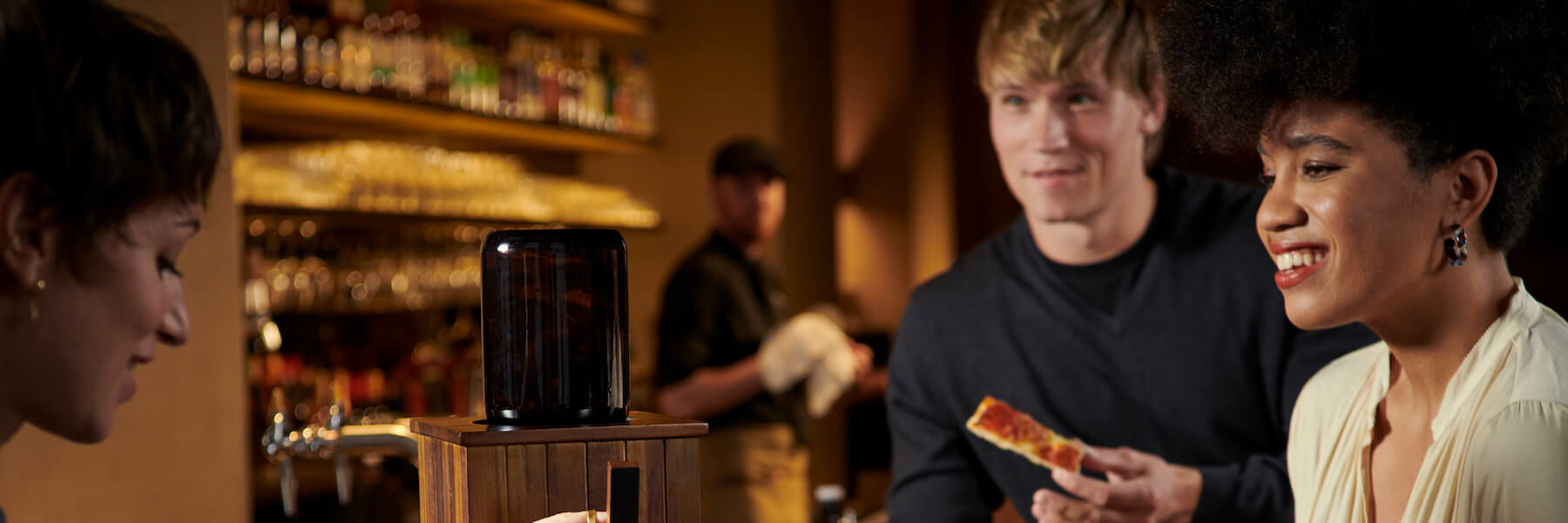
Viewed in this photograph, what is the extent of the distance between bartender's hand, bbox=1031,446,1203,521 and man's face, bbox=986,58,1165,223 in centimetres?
33

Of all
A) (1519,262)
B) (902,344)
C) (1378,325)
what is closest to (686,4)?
(1519,262)

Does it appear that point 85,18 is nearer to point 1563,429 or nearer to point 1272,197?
point 1272,197

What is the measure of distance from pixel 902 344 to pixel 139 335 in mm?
1097

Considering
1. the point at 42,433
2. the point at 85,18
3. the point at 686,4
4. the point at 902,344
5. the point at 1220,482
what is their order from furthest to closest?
the point at 686,4 < the point at 42,433 < the point at 902,344 < the point at 1220,482 < the point at 85,18

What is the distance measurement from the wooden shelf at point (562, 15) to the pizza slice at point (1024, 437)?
2.71 metres

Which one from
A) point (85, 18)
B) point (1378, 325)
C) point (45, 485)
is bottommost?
point (45, 485)

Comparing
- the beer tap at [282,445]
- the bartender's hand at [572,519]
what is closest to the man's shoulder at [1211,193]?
the bartender's hand at [572,519]

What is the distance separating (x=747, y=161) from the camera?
3436 mm

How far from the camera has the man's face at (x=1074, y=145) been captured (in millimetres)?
1621

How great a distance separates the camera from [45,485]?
85.4 inches

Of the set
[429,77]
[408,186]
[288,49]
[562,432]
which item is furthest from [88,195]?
[429,77]

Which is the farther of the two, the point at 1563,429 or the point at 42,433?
the point at 42,433

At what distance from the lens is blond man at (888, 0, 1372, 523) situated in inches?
60.7

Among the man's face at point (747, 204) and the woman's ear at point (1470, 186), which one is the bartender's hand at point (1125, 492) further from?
the man's face at point (747, 204)
